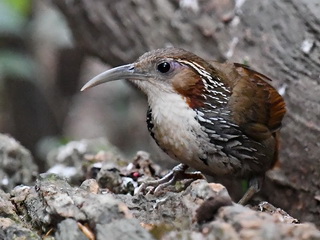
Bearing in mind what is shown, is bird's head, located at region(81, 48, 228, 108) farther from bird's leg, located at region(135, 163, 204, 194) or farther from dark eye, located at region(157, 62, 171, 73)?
bird's leg, located at region(135, 163, 204, 194)

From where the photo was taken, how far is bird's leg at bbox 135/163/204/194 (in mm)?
3631

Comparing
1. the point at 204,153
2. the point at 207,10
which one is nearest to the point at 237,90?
the point at 204,153

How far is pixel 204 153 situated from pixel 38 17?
4016 millimetres

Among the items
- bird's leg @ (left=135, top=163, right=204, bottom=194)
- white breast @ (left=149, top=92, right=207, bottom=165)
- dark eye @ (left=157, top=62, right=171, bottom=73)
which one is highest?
dark eye @ (left=157, top=62, right=171, bottom=73)

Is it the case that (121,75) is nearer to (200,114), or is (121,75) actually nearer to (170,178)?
(200,114)

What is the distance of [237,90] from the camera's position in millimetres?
3893

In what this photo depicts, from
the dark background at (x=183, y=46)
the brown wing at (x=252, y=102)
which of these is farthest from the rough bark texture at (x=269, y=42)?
the brown wing at (x=252, y=102)

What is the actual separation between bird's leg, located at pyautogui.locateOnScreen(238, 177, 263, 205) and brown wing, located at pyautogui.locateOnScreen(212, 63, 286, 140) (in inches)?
10.3

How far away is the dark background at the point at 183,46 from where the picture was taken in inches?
176

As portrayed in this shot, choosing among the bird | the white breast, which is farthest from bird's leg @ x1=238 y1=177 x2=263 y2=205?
the white breast

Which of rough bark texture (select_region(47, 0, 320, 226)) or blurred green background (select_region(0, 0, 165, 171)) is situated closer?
rough bark texture (select_region(47, 0, 320, 226))

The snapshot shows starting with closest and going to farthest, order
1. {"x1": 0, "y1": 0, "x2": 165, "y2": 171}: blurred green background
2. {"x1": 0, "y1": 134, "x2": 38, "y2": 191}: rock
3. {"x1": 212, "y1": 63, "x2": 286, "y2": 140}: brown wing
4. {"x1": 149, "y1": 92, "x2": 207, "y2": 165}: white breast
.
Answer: {"x1": 149, "y1": 92, "x2": 207, "y2": 165}: white breast, {"x1": 212, "y1": 63, "x2": 286, "y2": 140}: brown wing, {"x1": 0, "y1": 134, "x2": 38, "y2": 191}: rock, {"x1": 0, "y1": 0, "x2": 165, "y2": 171}: blurred green background

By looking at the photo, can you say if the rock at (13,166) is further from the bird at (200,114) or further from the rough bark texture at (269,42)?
the rough bark texture at (269,42)

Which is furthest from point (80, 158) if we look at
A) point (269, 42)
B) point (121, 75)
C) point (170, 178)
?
point (269, 42)
